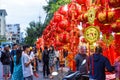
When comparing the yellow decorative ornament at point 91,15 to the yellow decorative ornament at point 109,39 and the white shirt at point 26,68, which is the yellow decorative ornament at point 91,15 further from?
the white shirt at point 26,68

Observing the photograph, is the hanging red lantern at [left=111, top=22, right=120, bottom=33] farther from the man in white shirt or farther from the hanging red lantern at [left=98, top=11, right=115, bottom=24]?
the man in white shirt

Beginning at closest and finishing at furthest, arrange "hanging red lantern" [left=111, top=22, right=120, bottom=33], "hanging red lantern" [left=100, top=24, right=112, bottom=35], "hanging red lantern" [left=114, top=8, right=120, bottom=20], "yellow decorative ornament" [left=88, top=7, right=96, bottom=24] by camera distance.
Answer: "hanging red lantern" [left=111, top=22, right=120, bottom=33]
"hanging red lantern" [left=114, top=8, right=120, bottom=20]
"yellow decorative ornament" [left=88, top=7, right=96, bottom=24]
"hanging red lantern" [left=100, top=24, right=112, bottom=35]

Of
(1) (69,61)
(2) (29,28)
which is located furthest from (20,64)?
(2) (29,28)

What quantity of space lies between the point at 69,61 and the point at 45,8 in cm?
4954

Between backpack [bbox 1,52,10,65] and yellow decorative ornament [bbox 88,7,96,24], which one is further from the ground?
yellow decorative ornament [bbox 88,7,96,24]

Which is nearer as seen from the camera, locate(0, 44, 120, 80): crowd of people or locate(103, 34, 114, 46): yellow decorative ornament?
locate(0, 44, 120, 80): crowd of people

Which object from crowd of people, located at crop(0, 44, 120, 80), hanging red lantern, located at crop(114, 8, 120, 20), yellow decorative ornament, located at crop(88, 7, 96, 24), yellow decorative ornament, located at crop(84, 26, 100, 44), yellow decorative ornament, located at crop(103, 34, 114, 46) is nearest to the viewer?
hanging red lantern, located at crop(114, 8, 120, 20)

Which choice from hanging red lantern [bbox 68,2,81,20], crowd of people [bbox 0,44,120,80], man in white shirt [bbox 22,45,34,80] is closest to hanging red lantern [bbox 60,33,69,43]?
crowd of people [bbox 0,44,120,80]

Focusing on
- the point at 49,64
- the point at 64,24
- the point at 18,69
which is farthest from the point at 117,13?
A: the point at 49,64

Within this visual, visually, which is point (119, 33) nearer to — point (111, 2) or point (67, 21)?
point (111, 2)

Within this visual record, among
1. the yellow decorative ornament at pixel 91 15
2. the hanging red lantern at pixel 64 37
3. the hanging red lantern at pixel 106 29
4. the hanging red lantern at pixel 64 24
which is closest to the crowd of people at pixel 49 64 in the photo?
the hanging red lantern at pixel 106 29

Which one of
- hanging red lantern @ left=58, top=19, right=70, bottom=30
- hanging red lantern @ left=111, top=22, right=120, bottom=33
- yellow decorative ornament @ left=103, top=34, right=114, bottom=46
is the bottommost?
yellow decorative ornament @ left=103, top=34, right=114, bottom=46

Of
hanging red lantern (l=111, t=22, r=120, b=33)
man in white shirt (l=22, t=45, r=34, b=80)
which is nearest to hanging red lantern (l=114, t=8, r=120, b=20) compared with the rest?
hanging red lantern (l=111, t=22, r=120, b=33)

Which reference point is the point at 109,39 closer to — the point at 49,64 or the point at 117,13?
the point at 117,13
